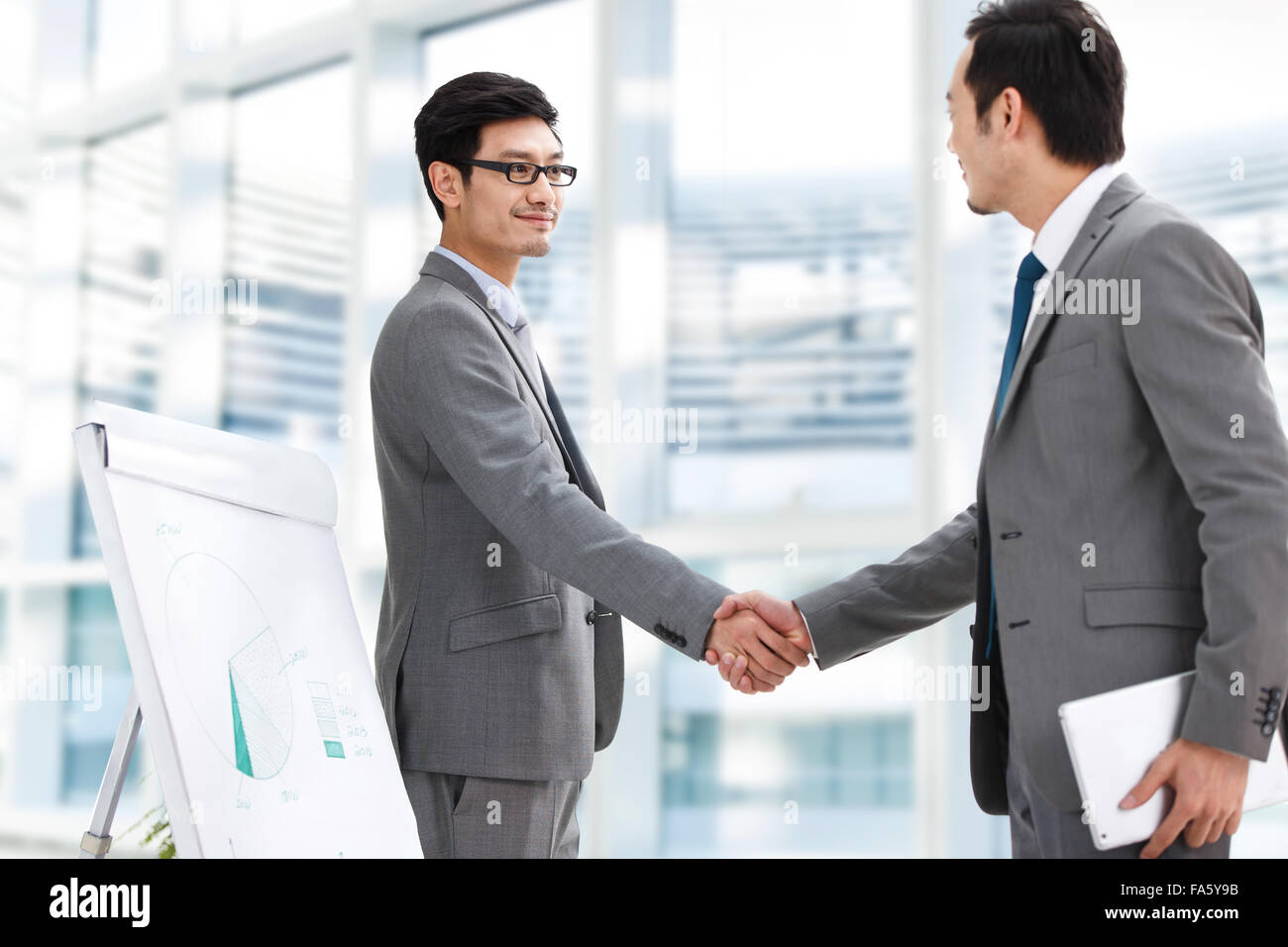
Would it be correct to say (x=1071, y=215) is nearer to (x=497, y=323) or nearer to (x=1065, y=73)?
(x=1065, y=73)

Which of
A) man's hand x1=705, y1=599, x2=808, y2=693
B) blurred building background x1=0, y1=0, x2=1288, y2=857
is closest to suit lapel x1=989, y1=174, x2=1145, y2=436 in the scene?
man's hand x1=705, y1=599, x2=808, y2=693

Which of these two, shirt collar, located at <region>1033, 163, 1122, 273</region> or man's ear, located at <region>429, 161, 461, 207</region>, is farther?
man's ear, located at <region>429, 161, 461, 207</region>

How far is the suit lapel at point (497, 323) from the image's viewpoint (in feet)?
6.09

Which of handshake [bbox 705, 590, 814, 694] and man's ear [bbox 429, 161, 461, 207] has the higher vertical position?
man's ear [bbox 429, 161, 461, 207]

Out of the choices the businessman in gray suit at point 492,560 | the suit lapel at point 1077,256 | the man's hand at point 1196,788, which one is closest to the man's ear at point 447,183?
the businessman in gray suit at point 492,560

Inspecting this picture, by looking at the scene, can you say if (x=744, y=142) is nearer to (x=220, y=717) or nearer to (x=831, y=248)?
(x=831, y=248)

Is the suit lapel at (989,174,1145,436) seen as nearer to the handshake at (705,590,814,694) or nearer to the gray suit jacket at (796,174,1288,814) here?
the gray suit jacket at (796,174,1288,814)

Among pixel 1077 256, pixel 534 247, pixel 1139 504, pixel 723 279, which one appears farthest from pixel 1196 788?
pixel 723 279

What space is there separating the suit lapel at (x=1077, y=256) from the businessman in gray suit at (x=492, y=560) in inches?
24.7

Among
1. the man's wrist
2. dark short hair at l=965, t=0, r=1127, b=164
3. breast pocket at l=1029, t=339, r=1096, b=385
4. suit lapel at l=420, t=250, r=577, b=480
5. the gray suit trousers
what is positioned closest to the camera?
breast pocket at l=1029, t=339, r=1096, b=385

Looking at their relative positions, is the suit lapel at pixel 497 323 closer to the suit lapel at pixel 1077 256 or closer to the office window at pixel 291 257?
the suit lapel at pixel 1077 256

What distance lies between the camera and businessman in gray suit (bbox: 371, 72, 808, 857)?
1684 mm

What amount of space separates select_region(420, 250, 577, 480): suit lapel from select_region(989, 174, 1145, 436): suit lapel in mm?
710
